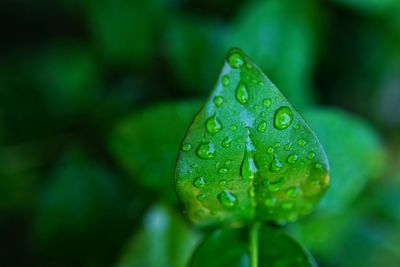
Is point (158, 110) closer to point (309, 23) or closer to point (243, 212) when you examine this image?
point (243, 212)

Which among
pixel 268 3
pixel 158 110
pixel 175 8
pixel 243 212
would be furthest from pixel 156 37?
pixel 243 212

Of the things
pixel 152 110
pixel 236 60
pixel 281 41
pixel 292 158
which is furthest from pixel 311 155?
pixel 281 41

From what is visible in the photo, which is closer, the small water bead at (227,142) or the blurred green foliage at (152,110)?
the small water bead at (227,142)

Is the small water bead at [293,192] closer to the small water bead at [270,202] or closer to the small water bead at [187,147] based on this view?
the small water bead at [270,202]

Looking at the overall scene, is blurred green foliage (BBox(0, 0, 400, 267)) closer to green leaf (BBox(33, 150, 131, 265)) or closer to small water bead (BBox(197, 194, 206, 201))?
green leaf (BBox(33, 150, 131, 265))

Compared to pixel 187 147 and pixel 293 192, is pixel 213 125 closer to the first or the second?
pixel 187 147

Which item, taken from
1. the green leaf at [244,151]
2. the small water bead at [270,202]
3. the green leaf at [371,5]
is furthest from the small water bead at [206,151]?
the green leaf at [371,5]
